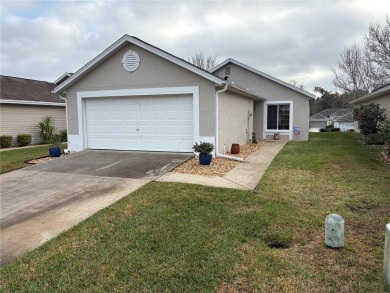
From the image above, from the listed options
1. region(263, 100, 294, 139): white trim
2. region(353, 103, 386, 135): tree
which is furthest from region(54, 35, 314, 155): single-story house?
region(353, 103, 386, 135): tree

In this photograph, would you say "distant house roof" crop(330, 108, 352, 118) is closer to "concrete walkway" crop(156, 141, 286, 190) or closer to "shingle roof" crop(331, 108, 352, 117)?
"shingle roof" crop(331, 108, 352, 117)

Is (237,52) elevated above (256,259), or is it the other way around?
(237,52)

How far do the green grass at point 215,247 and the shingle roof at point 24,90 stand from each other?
14977mm

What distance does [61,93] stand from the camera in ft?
39.8

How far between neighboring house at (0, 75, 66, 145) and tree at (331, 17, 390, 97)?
85.4 feet

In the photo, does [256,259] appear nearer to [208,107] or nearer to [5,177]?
[208,107]

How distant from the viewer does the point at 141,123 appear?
11078mm

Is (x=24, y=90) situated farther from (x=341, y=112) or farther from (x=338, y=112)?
(x=338, y=112)

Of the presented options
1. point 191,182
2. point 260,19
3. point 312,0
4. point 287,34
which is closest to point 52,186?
point 191,182

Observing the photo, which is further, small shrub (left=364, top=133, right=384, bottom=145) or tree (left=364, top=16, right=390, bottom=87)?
tree (left=364, top=16, right=390, bottom=87)

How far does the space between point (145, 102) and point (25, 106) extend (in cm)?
1077

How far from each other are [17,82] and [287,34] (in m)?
17.9

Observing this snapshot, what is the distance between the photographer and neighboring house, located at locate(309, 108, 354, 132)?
46844mm

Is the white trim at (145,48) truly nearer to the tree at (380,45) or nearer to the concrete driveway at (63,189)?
the concrete driveway at (63,189)
